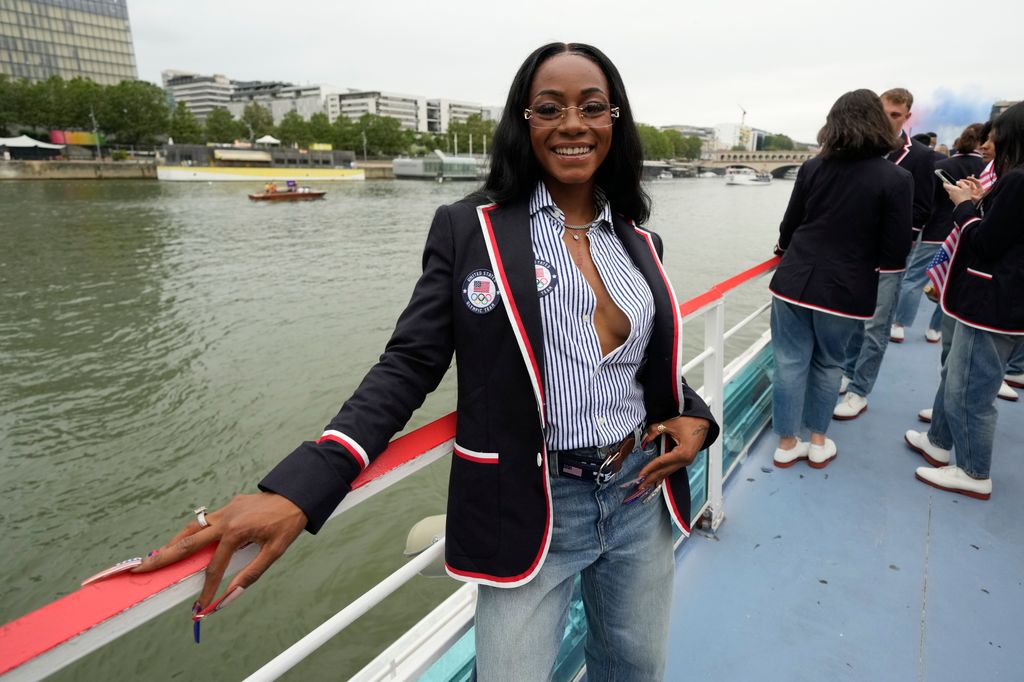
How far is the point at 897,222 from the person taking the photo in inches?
88.5

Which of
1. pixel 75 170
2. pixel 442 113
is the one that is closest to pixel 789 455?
pixel 75 170

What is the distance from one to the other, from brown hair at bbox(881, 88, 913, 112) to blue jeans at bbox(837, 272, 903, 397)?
856mm

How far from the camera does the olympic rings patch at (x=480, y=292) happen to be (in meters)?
0.99

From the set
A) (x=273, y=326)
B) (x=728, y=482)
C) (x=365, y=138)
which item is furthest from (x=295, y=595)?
(x=365, y=138)

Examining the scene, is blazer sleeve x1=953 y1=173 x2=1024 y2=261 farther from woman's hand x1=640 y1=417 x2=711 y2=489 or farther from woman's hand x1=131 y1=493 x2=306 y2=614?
woman's hand x1=131 y1=493 x2=306 y2=614

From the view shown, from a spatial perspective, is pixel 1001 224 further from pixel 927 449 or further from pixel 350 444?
pixel 350 444

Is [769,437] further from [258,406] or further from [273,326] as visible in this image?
[273,326]

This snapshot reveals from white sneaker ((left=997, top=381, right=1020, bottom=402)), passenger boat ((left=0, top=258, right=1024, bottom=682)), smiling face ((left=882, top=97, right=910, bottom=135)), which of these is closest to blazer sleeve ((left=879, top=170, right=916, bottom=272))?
passenger boat ((left=0, top=258, right=1024, bottom=682))

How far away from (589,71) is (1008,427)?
10.2 feet

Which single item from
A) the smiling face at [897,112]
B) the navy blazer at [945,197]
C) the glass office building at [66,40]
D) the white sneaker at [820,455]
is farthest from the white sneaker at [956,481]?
the glass office building at [66,40]

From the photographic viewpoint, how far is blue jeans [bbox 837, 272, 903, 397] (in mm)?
2988

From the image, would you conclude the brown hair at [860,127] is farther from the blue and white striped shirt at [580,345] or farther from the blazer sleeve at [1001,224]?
the blue and white striped shirt at [580,345]

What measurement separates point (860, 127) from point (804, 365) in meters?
0.95

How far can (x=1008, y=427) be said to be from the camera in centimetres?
297
